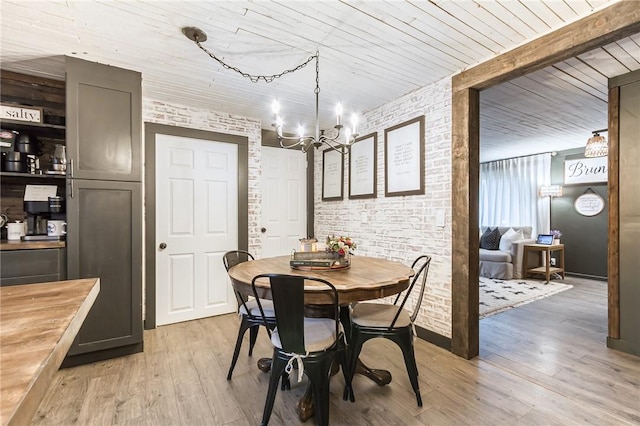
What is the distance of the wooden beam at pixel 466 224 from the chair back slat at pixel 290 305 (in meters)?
1.53

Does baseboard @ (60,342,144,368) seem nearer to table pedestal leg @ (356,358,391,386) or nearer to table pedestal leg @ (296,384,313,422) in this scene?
table pedestal leg @ (296,384,313,422)

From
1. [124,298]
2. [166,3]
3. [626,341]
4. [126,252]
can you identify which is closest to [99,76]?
[166,3]

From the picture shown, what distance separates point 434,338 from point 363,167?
2093mm

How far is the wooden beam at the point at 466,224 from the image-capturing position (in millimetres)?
2623

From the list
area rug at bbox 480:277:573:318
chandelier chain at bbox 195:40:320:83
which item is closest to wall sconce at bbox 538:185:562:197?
area rug at bbox 480:277:573:318

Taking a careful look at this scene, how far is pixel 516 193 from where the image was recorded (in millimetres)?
6793

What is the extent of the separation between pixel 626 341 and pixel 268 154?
4304mm

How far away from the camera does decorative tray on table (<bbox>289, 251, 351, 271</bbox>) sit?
218 centimetres

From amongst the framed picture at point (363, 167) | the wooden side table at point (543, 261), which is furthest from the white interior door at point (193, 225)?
the wooden side table at point (543, 261)

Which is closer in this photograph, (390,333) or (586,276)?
(390,333)

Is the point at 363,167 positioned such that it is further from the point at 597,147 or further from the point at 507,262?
the point at 507,262

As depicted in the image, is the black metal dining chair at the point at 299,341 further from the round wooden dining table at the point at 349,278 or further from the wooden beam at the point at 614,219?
the wooden beam at the point at 614,219

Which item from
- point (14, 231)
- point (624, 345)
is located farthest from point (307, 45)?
point (624, 345)

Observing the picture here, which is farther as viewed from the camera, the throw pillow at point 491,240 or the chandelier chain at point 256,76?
the throw pillow at point 491,240
